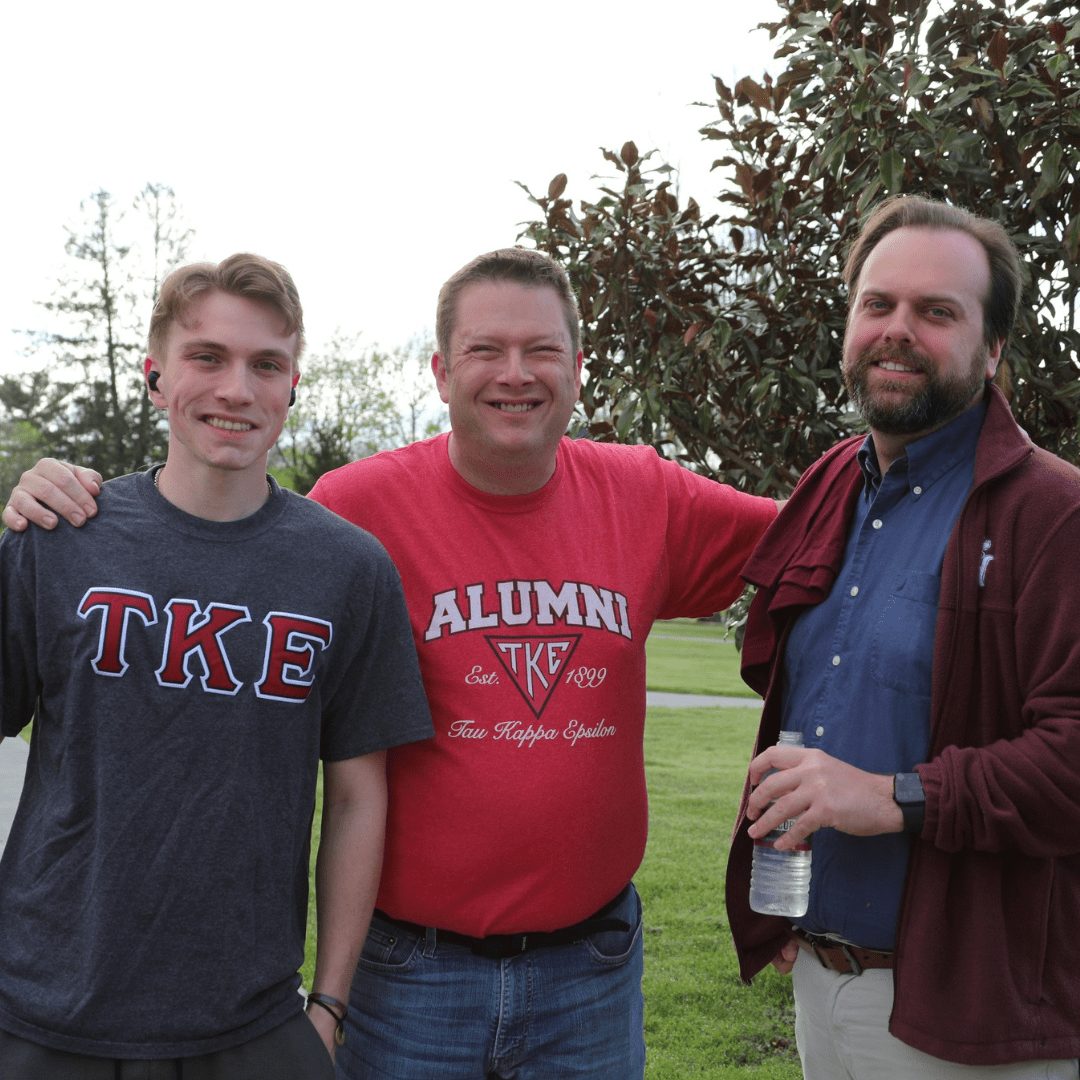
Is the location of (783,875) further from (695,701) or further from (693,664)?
(693,664)

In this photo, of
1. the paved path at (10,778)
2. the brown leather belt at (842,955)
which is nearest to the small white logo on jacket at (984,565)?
the brown leather belt at (842,955)

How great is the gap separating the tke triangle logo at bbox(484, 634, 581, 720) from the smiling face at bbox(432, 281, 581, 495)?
1.43 feet

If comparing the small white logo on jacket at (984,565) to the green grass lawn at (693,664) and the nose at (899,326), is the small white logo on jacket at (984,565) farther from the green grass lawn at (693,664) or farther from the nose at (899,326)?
the green grass lawn at (693,664)

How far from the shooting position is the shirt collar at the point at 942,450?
2863 mm

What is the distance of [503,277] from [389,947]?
176 cm

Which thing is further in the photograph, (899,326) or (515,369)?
(515,369)

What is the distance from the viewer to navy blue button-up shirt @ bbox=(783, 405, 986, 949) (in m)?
2.69

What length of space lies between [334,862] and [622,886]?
821 millimetres

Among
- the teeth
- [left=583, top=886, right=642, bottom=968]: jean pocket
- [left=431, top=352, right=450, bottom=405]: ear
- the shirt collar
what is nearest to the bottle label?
[left=583, top=886, right=642, bottom=968]: jean pocket

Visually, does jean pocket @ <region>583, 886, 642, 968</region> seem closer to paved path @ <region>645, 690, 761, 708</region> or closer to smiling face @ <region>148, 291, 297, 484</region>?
smiling face @ <region>148, 291, 297, 484</region>

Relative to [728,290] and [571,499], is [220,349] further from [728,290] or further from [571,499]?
[728,290]

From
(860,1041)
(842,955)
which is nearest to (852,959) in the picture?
(842,955)

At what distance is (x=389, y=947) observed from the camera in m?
3.00

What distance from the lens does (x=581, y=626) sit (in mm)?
3100
